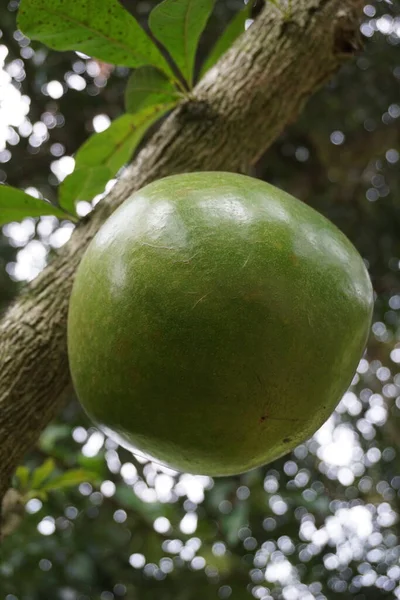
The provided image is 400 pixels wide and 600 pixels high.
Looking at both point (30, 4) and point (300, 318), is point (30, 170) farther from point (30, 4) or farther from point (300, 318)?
point (300, 318)

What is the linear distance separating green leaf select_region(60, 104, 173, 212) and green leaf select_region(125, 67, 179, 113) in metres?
0.01

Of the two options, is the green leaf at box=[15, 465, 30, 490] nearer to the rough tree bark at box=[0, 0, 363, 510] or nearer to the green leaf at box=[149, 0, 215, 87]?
the rough tree bark at box=[0, 0, 363, 510]

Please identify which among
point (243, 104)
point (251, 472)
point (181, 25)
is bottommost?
point (251, 472)

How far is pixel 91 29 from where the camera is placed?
36.8 inches

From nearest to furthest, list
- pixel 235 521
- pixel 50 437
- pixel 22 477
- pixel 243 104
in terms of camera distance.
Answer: pixel 243 104 → pixel 22 477 → pixel 50 437 → pixel 235 521

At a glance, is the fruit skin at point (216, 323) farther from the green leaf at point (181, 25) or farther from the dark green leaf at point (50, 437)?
the dark green leaf at point (50, 437)

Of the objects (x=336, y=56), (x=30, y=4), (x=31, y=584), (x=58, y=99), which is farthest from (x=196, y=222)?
(x=58, y=99)

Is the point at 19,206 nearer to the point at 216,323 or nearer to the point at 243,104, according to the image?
the point at 243,104

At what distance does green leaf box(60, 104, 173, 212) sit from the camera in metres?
1.05

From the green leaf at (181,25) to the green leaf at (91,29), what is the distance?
0.10 ft

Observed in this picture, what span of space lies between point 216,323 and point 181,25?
21.1 inches

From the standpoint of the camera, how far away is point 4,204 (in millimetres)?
1002

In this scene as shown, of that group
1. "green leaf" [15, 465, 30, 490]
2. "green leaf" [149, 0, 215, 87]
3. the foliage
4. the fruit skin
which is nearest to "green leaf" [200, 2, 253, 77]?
the foliage

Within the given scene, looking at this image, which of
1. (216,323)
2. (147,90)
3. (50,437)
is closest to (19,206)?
(147,90)
